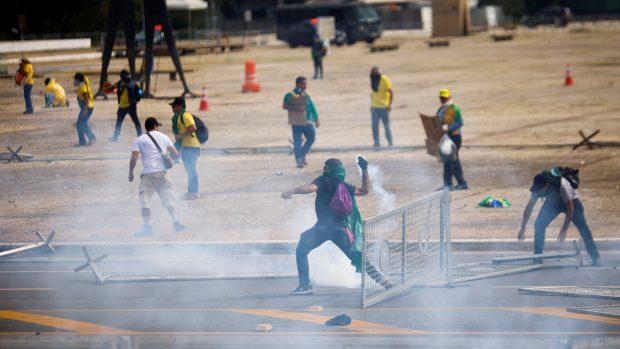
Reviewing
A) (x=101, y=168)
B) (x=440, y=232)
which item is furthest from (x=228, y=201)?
(x=440, y=232)

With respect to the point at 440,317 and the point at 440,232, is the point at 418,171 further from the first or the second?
the point at 440,317

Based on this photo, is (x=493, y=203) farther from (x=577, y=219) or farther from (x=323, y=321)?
(x=323, y=321)

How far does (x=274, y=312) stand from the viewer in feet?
37.4

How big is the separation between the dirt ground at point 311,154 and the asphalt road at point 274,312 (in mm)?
2239

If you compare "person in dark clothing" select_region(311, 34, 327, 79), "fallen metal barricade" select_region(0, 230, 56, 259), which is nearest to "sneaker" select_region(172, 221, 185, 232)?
"fallen metal barricade" select_region(0, 230, 56, 259)

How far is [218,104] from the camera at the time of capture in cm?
3359

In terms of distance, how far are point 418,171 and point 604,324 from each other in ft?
33.5

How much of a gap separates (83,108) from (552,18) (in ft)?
257

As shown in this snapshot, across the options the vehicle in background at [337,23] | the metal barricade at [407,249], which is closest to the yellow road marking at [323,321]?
the metal barricade at [407,249]

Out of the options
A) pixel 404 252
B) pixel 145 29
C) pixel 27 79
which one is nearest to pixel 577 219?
pixel 404 252

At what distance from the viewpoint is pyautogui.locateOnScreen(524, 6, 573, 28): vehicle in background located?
91.8 meters

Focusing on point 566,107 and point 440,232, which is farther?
point 566,107

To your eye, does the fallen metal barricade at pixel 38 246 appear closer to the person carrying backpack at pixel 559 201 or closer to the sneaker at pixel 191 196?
the sneaker at pixel 191 196

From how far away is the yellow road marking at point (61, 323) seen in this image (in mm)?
10781
